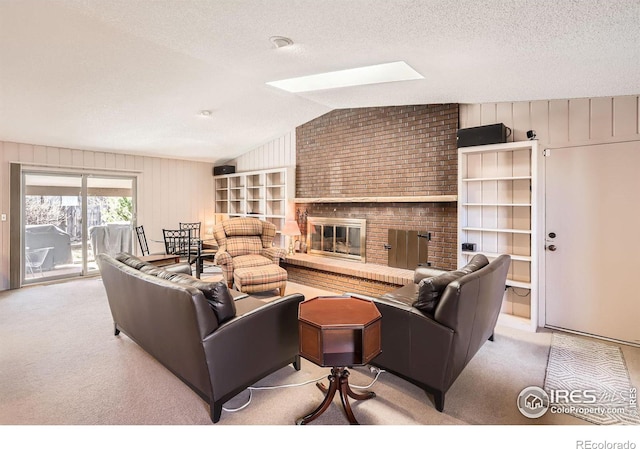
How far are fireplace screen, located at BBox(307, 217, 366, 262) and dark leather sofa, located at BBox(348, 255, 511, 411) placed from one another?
8.55 ft

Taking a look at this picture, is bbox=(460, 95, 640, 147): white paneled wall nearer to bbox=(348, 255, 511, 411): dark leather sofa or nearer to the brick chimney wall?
the brick chimney wall

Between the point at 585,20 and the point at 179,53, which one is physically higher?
the point at 179,53

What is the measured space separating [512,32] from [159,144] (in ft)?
18.0

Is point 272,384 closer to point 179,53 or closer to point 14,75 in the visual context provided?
point 179,53

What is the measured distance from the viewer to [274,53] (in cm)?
282

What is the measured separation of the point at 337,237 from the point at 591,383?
11.6 ft

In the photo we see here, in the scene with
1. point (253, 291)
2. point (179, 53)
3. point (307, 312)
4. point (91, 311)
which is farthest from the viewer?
point (253, 291)

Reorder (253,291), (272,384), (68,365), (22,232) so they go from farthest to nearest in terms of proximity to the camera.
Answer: (22,232) < (253,291) < (68,365) < (272,384)

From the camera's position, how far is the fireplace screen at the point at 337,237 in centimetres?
503

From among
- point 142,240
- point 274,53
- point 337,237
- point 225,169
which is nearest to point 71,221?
point 142,240

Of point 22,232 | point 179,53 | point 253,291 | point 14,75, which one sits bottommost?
point 253,291

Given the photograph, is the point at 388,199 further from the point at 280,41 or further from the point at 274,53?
the point at 280,41

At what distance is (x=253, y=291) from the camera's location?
427 centimetres
